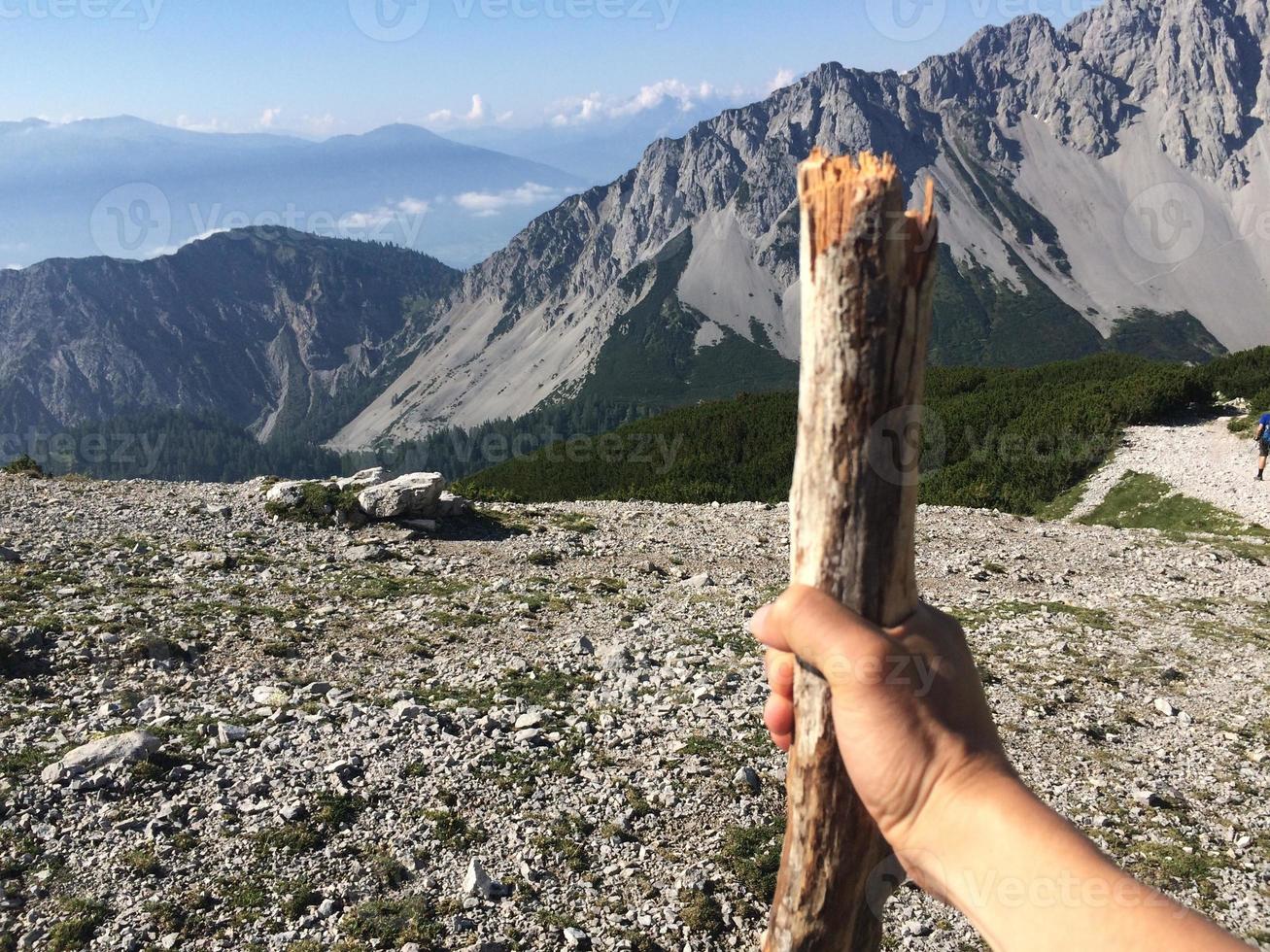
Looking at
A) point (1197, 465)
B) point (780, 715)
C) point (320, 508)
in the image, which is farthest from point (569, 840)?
point (1197, 465)

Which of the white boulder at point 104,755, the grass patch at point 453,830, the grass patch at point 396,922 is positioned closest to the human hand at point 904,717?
the grass patch at point 396,922

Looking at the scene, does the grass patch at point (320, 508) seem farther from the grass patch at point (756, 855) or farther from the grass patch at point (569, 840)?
the grass patch at point (756, 855)

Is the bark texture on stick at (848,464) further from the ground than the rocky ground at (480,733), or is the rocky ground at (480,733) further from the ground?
the bark texture on stick at (848,464)

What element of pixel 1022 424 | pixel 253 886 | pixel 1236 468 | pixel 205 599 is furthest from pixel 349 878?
pixel 1022 424

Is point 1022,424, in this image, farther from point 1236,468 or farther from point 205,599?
point 205,599

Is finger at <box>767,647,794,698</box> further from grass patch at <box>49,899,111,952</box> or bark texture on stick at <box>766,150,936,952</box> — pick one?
grass patch at <box>49,899,111,952</box>

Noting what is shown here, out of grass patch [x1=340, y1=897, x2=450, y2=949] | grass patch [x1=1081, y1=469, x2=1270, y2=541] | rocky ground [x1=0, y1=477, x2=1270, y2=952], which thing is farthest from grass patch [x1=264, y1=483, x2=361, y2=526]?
grass patch [x1=1081, y1=469, x2=1270, y2=541]

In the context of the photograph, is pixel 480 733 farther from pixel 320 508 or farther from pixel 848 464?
pixel 320 508
